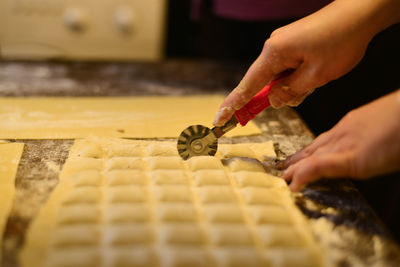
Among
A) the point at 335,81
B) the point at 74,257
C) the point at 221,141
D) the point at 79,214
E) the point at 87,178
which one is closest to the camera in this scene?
the point at 74,257

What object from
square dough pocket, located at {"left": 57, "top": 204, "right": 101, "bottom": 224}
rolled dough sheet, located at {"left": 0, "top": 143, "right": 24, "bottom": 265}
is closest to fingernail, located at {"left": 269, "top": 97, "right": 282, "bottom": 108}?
square dough pocket, located at {"left": 57, "top": 204, "right": 101, "bottom": 224}

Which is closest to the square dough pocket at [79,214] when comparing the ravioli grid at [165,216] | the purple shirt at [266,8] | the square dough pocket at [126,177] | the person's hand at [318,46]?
the ravioli grid at [165,216]

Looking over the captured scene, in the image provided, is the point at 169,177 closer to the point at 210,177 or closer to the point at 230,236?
the point at 210,177

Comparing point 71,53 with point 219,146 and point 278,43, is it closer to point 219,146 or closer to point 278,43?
point 219,146

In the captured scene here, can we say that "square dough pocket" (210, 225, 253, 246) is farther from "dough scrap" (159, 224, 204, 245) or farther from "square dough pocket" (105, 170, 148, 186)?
"square dough pocket" (105, 170, 148, 186)

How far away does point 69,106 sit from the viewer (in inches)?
59.4

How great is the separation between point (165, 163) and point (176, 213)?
22 centimetres

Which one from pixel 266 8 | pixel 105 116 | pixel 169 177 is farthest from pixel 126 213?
pixel 266 8

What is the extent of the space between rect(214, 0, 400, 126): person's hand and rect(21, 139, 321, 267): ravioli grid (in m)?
0.22

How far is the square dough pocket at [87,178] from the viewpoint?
1005 millimetres

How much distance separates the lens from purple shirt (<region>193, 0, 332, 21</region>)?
4.84ft

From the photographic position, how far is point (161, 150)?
117cm

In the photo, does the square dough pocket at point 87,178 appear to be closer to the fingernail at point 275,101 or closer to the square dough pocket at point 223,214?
the square dough pocket at point 223,214

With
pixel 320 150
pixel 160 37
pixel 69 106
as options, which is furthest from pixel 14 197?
pixel 160 37
